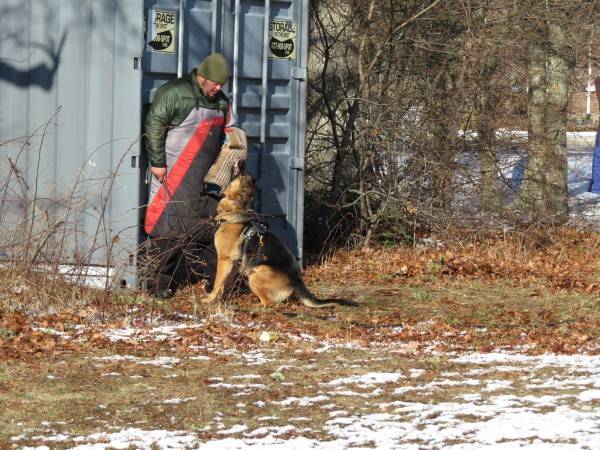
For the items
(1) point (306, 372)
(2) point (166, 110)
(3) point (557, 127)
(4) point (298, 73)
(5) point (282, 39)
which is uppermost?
(5) point (282, 39)

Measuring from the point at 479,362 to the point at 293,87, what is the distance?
4.95 metres

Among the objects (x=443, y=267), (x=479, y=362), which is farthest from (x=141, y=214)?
(x=479, y=362)

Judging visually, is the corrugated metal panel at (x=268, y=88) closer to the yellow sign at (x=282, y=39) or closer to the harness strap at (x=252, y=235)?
the yellow sign at (x=282, y=39)

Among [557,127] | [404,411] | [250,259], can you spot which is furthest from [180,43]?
[404,411]

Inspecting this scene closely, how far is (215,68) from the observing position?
9703 mm

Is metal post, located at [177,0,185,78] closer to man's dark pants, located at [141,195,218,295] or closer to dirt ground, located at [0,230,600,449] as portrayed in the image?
man's dark pants, located at [141,195,218,295]

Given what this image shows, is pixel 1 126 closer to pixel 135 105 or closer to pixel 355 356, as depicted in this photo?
pixel 135 105

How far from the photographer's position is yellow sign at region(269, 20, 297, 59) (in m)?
11.0

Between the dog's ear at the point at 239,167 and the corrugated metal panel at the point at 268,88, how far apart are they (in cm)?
71

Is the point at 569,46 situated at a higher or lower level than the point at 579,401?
higher

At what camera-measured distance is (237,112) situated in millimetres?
10836

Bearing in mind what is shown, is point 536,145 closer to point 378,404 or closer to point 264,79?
point 264,79

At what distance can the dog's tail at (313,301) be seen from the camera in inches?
371

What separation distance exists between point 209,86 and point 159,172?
0.86 meters
